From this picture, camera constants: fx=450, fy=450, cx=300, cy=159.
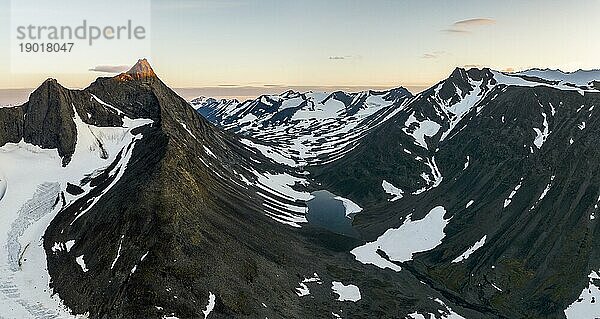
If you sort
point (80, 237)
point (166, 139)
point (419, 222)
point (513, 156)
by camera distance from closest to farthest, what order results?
1. point (80, 237)
2. point (166, 139)
3. point (419, 222)
4. point (513, 156)

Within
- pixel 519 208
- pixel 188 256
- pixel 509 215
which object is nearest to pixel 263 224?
pixel 188 256

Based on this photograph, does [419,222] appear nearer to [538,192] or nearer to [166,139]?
[538,192]

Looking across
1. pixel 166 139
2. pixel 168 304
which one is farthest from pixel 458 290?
pixel 166 139

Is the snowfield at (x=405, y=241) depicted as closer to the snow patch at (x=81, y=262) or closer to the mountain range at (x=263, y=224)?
the mountain range at (x=263, y=224)

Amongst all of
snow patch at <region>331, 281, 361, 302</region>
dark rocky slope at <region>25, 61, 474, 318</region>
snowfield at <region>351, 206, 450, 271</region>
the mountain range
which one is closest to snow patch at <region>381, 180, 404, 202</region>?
the mountain range

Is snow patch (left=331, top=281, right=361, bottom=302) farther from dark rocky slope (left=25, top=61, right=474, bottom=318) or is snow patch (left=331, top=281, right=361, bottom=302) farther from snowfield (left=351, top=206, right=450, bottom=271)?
snowfield (left=351, top=206, right=450, bottom=271)

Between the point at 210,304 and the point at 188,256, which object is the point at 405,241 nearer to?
the point at 188,256
